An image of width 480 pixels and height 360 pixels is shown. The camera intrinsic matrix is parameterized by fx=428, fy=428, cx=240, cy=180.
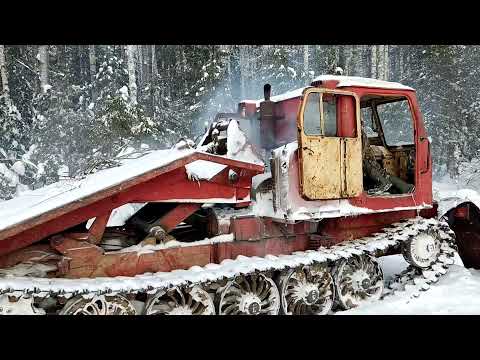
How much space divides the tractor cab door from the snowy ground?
1.46m

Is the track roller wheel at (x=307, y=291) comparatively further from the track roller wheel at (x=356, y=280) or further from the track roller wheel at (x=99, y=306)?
the track roller wheel at (x=99, y=306)

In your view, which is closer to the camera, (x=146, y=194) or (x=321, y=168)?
(x=146, y=194)

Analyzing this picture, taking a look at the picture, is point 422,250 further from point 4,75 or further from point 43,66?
point 43,66

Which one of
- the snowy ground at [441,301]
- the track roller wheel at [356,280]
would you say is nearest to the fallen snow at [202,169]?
the track roller wheel at [356,280]

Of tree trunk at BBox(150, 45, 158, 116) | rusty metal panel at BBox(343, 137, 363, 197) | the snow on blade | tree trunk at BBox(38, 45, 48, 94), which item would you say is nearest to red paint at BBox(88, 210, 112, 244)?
the snow on blade

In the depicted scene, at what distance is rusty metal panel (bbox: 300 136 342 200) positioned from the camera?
508 centimetres

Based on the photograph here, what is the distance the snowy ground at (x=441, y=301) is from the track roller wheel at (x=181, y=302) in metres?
1.82

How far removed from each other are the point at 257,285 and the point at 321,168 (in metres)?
1.60

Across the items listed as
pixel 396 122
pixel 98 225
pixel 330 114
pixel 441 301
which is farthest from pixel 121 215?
pixel 396 122

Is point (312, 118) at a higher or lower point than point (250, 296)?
higher

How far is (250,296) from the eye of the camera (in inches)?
191

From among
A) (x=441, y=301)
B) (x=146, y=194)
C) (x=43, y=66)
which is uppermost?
(x=43, y=66)

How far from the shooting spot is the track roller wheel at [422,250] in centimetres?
598

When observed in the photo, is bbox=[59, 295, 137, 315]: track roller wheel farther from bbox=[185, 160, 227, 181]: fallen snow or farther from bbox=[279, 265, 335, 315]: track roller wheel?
bbox=[279, 265, 335, 315]: track roller wheel
